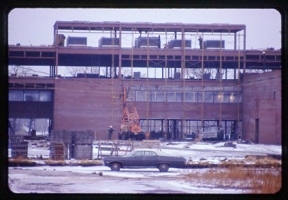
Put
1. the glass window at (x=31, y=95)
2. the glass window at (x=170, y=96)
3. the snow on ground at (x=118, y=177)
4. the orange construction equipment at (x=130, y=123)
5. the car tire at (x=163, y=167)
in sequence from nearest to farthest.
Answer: the snow on ground at (x=118, y=177) < the glass window at (x=31, y=95) < the car tire at (x=163, y=167) < the orange construction equipment at (x=130, y=123) < the glass window at (x=170, y=96)

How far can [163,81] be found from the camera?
→ 4941 mm

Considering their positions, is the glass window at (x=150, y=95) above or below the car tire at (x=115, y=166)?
above

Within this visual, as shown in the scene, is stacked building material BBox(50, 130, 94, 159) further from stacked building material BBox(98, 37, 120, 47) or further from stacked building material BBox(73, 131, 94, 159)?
stacked building material BBox(98, 37, 120, 47)

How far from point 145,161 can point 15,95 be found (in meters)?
1.48

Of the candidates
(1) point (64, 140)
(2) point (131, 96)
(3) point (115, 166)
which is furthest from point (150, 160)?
(2) point (131, 96)

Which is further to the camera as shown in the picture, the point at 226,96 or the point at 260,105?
the point at 260,105

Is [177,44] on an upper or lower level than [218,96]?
upper

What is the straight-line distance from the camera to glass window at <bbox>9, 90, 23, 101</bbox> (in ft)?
10.6

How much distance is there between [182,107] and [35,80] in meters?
1.81

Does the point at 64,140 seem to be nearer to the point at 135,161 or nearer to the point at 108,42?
the point at 135,161

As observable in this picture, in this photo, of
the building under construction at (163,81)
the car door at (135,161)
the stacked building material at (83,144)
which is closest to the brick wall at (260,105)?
the building under construction at (163,81)

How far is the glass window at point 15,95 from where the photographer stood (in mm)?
3219

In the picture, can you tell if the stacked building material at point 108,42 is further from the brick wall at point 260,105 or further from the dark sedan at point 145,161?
the brick wall at point 260,105

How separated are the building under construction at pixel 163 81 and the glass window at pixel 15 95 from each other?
0.06 feet
